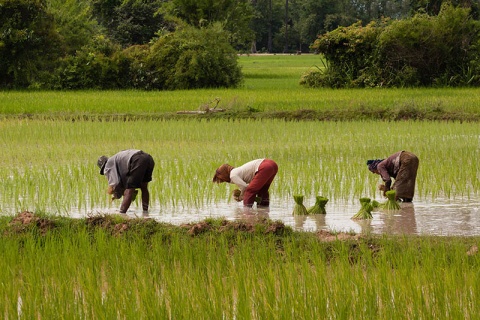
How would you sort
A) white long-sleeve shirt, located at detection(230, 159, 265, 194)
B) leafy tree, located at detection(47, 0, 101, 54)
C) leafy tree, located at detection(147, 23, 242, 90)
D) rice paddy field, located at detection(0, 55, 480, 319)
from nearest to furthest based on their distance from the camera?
rice paddy field, located at detection(0, 55, 480, 319)
white long-sleeve shirt, located at detection(230, 159, 265, 194)
leafy tree, located at detection(147, 23, 242, 90)
leafy tree, located at detection(47, 0, 101, 54)

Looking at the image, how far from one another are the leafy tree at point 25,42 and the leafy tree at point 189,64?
3.31 meters

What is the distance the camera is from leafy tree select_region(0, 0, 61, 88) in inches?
1065

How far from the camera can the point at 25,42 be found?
2722 cm

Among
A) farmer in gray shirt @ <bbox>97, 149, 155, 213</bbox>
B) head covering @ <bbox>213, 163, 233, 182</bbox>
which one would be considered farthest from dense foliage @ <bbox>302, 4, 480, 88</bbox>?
farmer in gray shirt @ <bbox>97, 149, 155, 213</bbox>

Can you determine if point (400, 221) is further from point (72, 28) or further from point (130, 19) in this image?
point (130, 19)

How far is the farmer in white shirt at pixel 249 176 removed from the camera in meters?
8.41

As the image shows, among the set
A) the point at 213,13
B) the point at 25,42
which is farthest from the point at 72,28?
the point at 25,42

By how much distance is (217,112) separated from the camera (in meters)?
17.7

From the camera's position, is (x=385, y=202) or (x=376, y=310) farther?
(x=385, y=202)

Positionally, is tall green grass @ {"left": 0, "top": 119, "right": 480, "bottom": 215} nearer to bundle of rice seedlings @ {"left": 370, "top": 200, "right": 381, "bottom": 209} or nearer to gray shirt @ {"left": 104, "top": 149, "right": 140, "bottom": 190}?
gray shirt @ {"left": 104, "top": 149, "right": 140, "bottom": 190}

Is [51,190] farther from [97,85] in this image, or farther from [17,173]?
[97,85]

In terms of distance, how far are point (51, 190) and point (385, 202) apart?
328cm

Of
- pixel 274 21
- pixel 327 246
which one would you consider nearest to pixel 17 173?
pixel 327 246

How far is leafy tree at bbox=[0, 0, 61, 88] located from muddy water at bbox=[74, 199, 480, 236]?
19.4m
